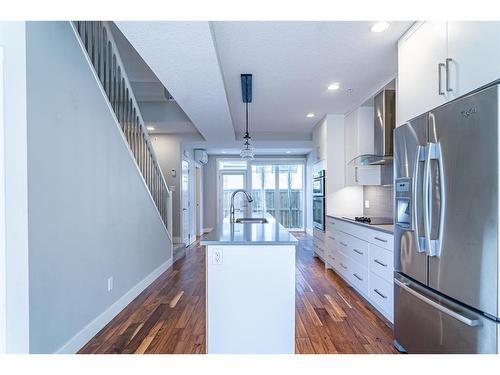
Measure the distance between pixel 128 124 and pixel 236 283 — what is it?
263cm

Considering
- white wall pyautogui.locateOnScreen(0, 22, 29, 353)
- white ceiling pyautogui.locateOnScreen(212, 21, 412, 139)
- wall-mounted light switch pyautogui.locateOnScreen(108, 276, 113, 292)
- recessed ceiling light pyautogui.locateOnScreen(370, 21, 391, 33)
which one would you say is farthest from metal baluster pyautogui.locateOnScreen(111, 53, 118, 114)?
recessed ceiling light pyautogui.locateOnScreen(370, 21, 391, 33)

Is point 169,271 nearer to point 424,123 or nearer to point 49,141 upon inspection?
point 49,141

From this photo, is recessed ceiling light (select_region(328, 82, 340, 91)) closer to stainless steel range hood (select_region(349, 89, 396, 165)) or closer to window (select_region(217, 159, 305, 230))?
stainless steel range hood (select_region(349, 89, 396, 165))

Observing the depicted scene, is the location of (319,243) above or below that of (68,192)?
below

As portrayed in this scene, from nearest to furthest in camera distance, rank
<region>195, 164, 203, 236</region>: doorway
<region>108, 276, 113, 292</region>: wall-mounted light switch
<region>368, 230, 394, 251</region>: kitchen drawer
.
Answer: <region>368, 230, 394, 251</region>: kitchen drawer → <region>108, 276, 113, 292</region>: wall-mounted light switch → <region>195, 164, 203, 236</region>: doorway

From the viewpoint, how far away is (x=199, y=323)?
8.30 ft

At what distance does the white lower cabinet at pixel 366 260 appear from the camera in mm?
2488

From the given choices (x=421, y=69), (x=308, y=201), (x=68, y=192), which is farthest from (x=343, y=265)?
(x=308, y=201)

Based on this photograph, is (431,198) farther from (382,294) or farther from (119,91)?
(119,91)

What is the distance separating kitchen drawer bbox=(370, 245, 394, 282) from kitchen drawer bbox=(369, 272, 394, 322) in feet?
0.17

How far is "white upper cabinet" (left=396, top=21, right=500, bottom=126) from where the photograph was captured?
55.1 inches

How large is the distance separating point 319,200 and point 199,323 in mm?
2991

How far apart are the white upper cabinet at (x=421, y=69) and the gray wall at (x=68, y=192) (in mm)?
2541

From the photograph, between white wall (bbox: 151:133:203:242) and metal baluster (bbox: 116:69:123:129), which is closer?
metal baluster (bbox: 116:69:123:129)
